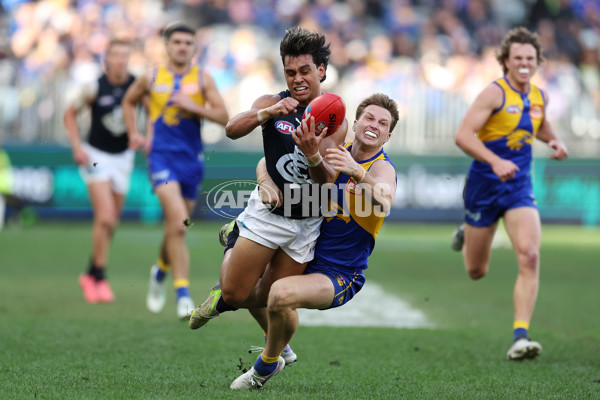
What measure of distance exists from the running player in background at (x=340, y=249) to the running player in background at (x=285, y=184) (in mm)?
112

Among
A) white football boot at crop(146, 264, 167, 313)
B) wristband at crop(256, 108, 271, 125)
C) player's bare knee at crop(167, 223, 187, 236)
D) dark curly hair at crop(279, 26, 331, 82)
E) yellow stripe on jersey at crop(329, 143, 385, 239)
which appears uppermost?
dark curly hair at crop(279, 26, 331, 82)

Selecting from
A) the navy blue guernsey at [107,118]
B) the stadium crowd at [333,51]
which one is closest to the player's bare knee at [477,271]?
the navy blue guernsey at [107,118]

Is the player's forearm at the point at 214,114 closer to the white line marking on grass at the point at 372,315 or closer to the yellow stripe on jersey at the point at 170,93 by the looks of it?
the yellow stripe on jersey at the point at 170,93

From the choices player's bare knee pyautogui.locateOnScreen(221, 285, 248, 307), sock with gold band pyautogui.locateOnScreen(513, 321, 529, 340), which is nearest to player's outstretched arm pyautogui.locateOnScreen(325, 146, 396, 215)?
player's bare knee pyautogui.locateOnScreen(221, 285, 248, 307)

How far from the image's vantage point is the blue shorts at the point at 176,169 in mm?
8680

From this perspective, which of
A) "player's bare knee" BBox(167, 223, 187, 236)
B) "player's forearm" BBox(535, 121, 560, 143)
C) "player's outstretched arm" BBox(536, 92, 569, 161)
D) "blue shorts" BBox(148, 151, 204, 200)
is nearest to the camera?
"player's outstretched arm" BBox(536, 92, 569, 161)

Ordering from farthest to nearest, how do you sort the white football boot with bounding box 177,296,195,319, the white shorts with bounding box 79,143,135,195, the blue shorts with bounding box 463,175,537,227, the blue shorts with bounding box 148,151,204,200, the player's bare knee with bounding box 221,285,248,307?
the white shorts with bounding box 79,143,135,195, the blue shorts with bounding box 148,151,204,200, the white football boot with bounding box 177,296,195,319, the blue shorts with bounding box 463,175,537,227, the player's bare knee with bounding box 221,285,248,307

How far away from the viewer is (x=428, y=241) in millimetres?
17547

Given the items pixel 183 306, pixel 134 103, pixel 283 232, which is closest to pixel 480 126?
pixel 283 232

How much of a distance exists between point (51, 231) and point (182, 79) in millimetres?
10306

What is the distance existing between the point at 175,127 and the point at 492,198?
3195 millimetres

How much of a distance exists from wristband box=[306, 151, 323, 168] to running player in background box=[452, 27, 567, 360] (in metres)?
2.51

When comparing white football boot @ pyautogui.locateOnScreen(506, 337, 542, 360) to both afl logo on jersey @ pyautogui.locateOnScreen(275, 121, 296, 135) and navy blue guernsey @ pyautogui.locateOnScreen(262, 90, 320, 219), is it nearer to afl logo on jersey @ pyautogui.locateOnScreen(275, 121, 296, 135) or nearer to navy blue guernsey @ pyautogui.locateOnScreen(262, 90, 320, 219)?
navy blue guernsey @ pyautogui.locateOnScreen(262, 90, 320, 219)

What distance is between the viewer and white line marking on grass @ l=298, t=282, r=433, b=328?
28.1ft
